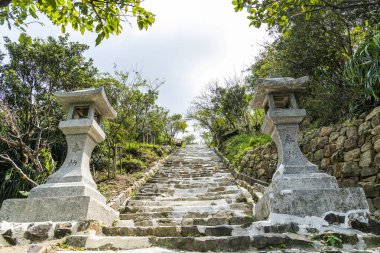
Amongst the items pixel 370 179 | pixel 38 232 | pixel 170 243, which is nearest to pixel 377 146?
pixel 370 179

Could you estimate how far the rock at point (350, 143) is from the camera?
5805mm

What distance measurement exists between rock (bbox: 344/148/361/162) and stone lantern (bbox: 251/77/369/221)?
233cm

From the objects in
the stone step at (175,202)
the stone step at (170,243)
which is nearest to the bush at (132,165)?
the stone step at (175,202)

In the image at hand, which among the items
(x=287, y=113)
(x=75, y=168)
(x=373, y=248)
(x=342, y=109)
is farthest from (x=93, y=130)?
(x=342, y=109)

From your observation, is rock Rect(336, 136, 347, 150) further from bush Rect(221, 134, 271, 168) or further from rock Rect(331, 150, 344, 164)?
bush Rect(221, 134, 271, 168)

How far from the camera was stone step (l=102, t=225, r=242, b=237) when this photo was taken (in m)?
3.47

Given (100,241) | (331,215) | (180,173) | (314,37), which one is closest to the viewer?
(100,241)

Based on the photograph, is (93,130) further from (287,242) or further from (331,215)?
(331,215)

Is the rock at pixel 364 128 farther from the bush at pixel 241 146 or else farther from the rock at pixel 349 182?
the bush at pixel 241 146

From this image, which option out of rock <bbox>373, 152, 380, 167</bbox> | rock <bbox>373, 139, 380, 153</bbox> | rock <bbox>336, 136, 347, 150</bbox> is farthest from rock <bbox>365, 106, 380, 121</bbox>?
rock <bbox>373, 152, 380, 167</bbox>

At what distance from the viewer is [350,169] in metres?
5.77

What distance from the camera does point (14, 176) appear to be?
6969mm

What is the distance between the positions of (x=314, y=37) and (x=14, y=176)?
9496 mm

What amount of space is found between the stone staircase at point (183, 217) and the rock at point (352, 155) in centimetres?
239
